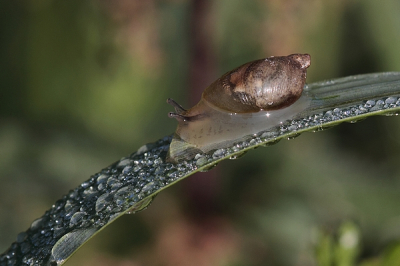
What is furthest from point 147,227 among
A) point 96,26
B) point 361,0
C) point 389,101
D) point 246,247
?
point 361,0

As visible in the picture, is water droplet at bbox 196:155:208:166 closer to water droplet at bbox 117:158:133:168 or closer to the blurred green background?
water droplet at bbox 117:158:133:168

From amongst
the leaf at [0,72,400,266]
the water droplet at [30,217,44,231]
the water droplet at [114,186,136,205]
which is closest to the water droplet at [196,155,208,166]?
the leaf at [0,72,400,266]

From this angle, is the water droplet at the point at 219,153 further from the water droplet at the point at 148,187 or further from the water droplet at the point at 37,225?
the water droplet at the point at 37,225

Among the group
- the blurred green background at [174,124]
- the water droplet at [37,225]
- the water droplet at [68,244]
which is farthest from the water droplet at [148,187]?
the blurred green background at [174,124]

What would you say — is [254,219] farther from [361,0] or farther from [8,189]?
[361,0]

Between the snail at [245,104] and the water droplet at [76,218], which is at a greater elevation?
the snail at [245,104]

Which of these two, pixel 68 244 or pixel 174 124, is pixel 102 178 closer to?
pixel 68 244
